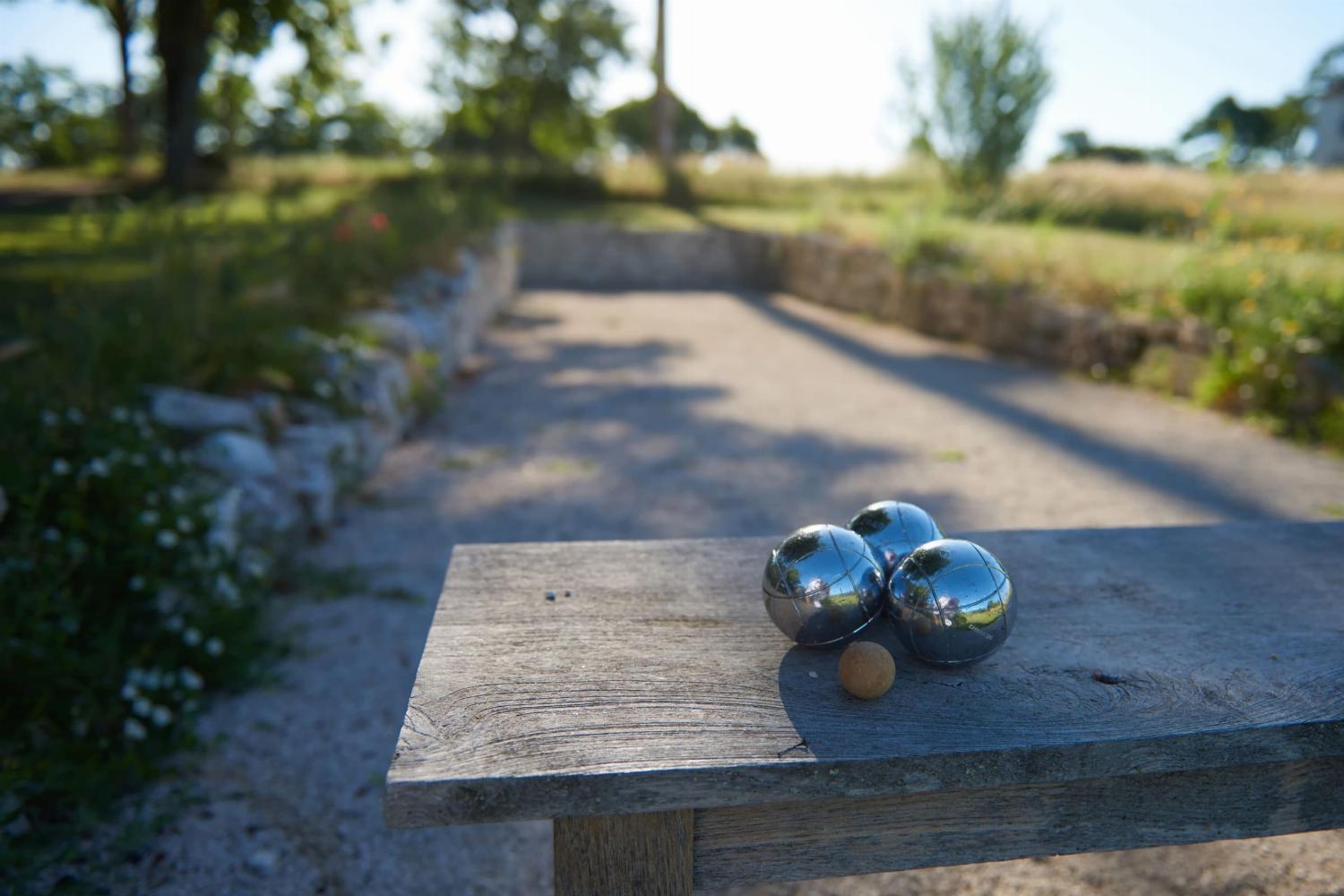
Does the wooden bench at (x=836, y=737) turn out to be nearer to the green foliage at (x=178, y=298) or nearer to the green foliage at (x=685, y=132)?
the green foliage at (x=178, y=298)

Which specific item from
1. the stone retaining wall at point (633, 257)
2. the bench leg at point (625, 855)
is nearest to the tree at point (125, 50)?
the stone retaining wall at point (633, 257)

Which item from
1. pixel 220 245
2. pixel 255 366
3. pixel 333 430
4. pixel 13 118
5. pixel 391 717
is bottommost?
pixel 391 717

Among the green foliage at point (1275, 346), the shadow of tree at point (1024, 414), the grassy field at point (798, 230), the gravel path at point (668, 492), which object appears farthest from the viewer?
the green foliage at point (1275, 346)

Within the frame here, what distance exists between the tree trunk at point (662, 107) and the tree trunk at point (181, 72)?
742cm

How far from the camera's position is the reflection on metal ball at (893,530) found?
159 centimetres

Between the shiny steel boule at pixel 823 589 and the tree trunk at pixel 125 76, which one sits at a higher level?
the tree trunk at pixel 125 76

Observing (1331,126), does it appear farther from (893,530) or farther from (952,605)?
(952,605)

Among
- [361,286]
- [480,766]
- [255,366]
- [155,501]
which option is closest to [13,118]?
[361,286]

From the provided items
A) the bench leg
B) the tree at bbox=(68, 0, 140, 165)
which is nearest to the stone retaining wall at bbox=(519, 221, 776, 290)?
the tree at bbox=(68, 0, 140, 165)

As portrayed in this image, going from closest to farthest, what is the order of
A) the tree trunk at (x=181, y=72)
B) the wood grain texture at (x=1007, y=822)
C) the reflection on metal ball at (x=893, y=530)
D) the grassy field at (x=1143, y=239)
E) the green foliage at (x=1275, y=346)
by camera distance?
the wood grain texture at (x=1007, y=822)
the reflection on metal ball at (x=893, y=530)
the green foliage at (x=1275, y=346)
the grassy field at (x=1143, y=239)
the tree trunk at (x=181, y=72)

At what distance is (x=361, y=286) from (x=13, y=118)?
51.5 ft

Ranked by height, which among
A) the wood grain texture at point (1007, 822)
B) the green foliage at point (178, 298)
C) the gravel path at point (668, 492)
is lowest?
the gravel path at point (668, 492)

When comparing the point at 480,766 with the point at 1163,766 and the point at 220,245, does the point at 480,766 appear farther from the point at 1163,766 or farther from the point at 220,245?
the point at 220,245

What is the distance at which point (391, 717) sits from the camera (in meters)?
2.55
